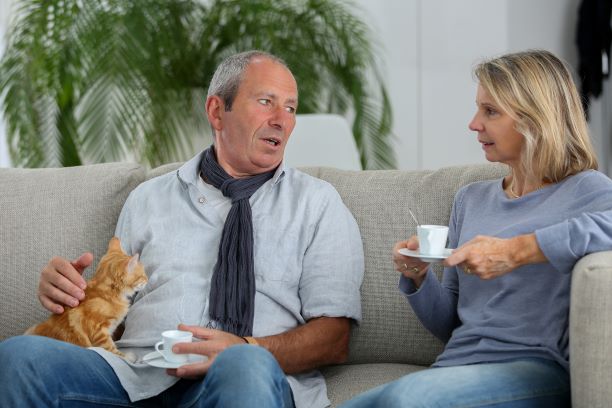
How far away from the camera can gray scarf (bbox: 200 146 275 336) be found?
200 cm

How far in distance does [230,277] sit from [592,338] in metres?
0.82

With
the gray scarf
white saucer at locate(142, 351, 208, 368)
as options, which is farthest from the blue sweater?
white saucer at locate(142, 351, 208, 368)

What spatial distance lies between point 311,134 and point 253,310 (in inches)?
50.2

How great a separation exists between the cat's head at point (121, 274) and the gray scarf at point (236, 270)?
0.18 m

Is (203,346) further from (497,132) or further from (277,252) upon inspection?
(497,132)

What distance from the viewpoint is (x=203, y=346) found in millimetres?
1810

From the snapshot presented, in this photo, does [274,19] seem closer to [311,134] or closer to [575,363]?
[311,134]

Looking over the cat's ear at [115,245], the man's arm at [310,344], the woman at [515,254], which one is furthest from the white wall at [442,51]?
the cat's ear at [115,245]

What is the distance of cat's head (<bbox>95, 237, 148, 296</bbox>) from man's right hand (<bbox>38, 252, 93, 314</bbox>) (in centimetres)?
4

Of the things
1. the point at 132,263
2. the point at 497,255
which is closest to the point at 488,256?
the point at 497,255

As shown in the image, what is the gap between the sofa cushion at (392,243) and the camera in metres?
2.16

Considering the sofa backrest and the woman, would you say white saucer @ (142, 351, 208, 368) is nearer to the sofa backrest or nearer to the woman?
the woman

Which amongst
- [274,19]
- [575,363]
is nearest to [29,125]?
[274,19]

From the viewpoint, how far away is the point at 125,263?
76.4 inches
